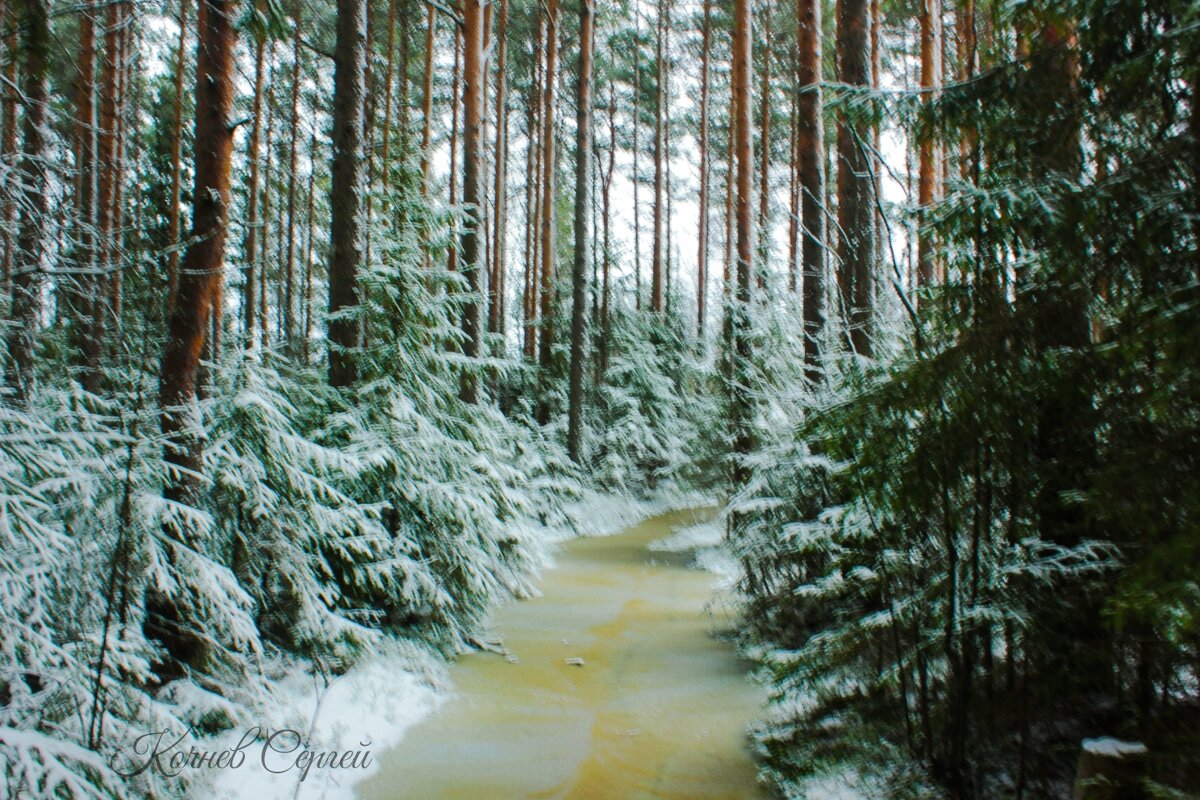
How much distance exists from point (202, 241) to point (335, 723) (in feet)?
10.4

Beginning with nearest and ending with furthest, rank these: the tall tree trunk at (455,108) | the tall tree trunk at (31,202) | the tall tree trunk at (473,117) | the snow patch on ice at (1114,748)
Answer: the snow patch on ice at (1114,748) < the tall tree trunk at (31,202) < the tall tree trunk at (473,117) < the tall tree trunk at (455,108)

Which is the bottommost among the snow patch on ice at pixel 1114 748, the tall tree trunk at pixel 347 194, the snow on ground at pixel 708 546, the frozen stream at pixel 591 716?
the frozen stream at pixel 591 716

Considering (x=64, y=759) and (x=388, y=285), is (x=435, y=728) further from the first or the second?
(x=388, y=285)

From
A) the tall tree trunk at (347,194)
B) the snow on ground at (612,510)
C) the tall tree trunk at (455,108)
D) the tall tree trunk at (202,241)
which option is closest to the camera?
the tall tree trunk at (202,241)

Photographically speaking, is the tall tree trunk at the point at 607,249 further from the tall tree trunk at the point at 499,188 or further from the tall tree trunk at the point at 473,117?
the tall tree trunk at the point at 473,117

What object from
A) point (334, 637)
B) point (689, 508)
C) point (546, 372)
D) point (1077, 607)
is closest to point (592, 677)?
point (334, 637)

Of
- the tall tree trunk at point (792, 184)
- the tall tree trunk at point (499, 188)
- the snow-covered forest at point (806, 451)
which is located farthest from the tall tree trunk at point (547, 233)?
the tall tree trunk at point (792, 184)

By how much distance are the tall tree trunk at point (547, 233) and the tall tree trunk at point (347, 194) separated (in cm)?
943

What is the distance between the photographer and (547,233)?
1706 centimetres

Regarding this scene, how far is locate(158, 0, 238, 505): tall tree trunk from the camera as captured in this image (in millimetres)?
4488

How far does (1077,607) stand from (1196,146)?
1.75 metres

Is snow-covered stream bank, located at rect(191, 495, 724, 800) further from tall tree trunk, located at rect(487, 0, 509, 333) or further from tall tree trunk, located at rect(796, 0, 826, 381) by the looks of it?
tall tree trunk, located at rect(487, 0, 509, 333)

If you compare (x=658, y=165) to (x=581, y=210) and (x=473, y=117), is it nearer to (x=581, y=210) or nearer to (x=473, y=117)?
(x=581, y=210)

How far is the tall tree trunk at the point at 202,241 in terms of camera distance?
4488mm
